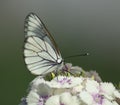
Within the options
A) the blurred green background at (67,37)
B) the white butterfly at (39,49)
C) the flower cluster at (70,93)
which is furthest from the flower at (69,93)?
the blurred green background at (67,37)

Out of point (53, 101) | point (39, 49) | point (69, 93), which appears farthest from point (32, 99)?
point (39, 49)

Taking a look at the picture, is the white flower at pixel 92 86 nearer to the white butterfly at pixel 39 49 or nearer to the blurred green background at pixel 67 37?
the white butterfly at pixel 39 49

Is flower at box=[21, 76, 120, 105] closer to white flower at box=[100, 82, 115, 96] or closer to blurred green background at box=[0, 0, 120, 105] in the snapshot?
white flower at box=[100, 82, 115, 96]

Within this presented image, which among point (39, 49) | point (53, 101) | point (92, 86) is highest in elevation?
point (39, 49)

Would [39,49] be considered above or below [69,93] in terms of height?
above

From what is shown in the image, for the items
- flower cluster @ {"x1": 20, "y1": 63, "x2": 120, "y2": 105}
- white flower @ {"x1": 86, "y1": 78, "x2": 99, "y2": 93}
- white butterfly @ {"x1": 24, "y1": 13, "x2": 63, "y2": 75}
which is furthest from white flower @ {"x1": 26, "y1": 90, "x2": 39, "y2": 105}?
white butterfly @ {"x1": 24, "y1": 13, "x2": 63, "y2": 75}

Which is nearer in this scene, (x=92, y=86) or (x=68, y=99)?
(x=68, y=99)

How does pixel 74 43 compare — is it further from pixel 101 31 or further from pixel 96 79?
pixel 96 79

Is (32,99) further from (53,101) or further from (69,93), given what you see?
(69,93)

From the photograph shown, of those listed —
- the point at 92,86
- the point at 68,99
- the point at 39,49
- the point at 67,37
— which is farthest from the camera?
the point at 67,37
